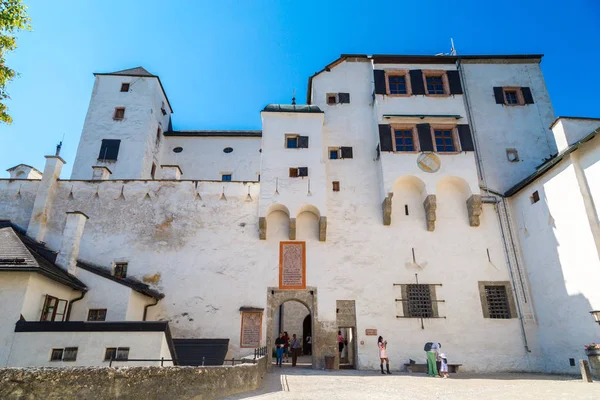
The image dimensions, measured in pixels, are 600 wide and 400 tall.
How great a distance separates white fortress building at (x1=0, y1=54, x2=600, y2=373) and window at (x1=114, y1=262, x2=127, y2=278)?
0.07 metres

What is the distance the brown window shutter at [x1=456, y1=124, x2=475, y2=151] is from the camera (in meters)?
20.8

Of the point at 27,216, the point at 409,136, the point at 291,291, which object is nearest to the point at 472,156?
the point at 409,136

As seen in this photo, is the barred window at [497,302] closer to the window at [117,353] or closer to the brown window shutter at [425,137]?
the brown window shutter at [425,137]

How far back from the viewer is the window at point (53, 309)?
13797 mm

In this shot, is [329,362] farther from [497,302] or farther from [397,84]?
[397,84]

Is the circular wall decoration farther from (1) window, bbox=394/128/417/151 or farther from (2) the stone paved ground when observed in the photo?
(2) the stone paved ground

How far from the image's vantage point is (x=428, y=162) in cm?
2052

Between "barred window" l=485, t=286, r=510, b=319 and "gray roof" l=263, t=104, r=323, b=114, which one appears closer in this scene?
"barred window" l=485, t=286, r=510, b=319

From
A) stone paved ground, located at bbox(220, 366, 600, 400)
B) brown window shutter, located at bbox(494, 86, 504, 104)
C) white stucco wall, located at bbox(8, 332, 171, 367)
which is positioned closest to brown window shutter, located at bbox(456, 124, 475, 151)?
brown window shutter, located at bbox(494, 86, 504, 104)

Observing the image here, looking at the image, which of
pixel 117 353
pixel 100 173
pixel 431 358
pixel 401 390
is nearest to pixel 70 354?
pixel 117 353

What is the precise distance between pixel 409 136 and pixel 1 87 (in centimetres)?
1734

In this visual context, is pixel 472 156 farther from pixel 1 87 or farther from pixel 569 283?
pixel 1 87

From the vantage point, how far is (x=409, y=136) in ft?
70.4

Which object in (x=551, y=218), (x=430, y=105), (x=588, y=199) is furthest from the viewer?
(x=430, y=105)
